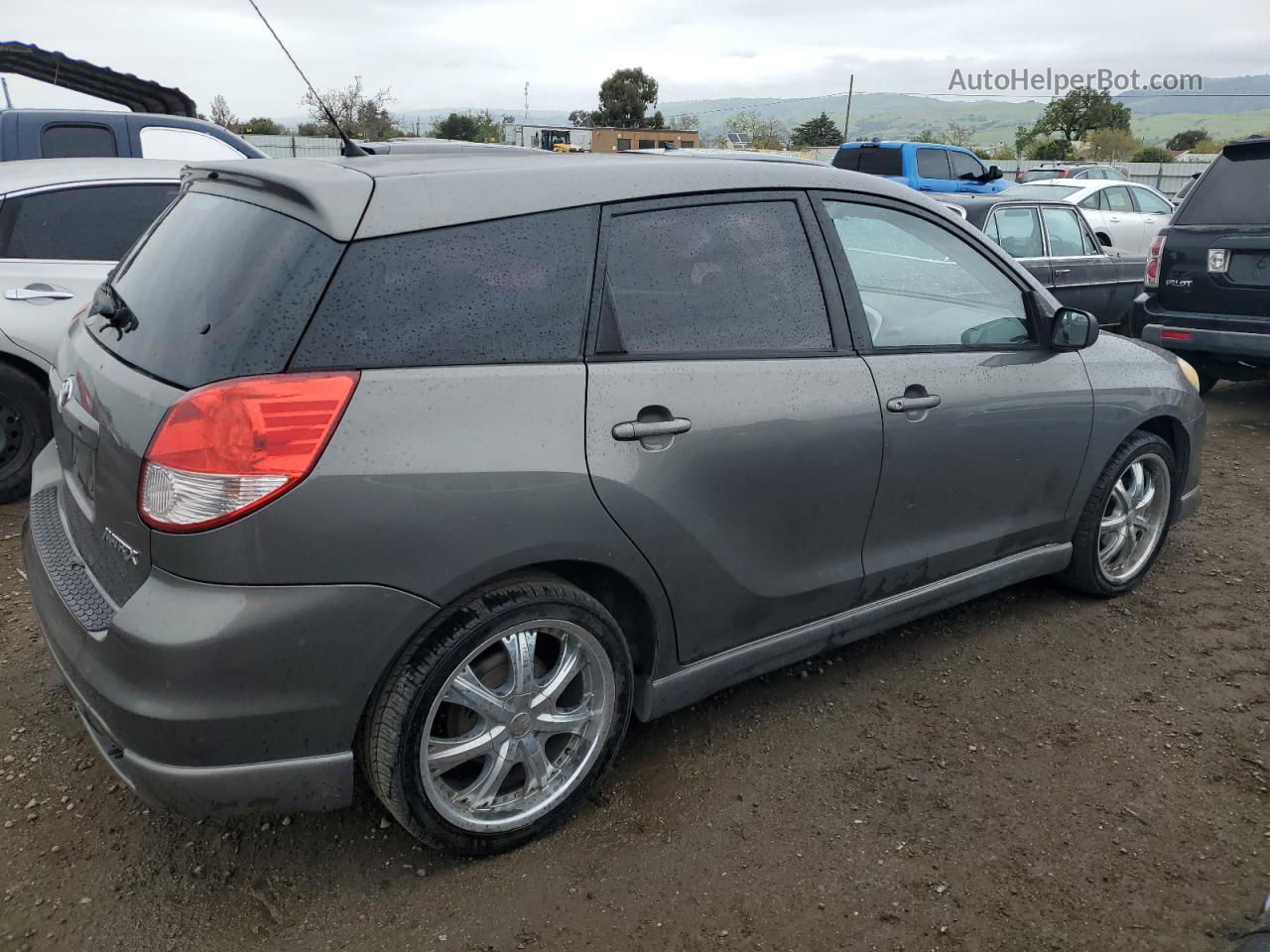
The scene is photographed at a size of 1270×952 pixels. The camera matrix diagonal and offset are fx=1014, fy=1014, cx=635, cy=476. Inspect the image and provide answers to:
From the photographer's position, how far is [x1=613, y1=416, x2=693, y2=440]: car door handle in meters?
2.53

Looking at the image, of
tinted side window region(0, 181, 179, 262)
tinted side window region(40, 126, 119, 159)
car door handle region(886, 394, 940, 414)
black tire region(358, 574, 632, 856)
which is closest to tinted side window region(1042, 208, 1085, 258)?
car door handle region(886, 394, 940, 414)

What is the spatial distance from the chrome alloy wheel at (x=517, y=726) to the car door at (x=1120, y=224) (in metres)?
13.0

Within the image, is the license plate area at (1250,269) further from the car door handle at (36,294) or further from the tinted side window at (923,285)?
the car door handle at (36,294)

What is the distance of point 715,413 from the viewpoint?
271 centimetres

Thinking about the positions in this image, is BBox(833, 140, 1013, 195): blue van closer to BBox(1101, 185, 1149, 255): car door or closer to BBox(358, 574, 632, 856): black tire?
BBox(1101, 185, 1149, 255): car door

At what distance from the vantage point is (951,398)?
3289 millimetres

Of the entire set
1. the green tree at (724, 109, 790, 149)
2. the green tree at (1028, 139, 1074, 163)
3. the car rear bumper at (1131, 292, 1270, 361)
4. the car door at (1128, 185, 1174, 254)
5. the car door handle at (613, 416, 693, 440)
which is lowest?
the car rear bumper at (1131, 292, 1270, 361)

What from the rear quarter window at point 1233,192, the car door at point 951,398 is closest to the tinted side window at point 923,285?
the car door at point 951,398

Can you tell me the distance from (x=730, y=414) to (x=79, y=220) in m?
4.09

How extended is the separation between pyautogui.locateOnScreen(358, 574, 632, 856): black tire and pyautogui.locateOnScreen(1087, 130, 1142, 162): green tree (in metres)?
49.0

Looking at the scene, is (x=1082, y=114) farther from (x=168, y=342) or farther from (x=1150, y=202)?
(x=168, y=342)

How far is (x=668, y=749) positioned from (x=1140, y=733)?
1.52 metres

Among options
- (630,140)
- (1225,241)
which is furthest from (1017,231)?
(630,140)

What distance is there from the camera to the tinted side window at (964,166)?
653 inches
